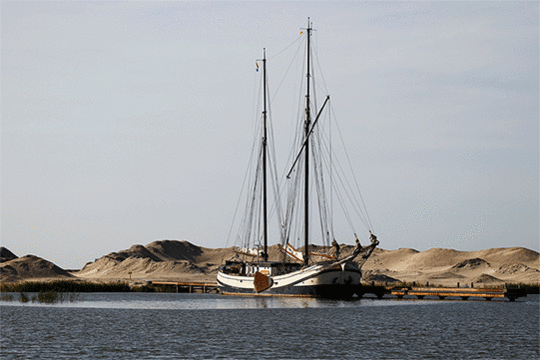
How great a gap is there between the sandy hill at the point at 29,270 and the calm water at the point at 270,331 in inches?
2411

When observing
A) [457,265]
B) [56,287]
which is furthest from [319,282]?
[457,265]

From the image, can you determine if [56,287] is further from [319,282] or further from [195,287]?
[319,282]

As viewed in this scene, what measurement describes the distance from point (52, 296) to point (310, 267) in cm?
2726

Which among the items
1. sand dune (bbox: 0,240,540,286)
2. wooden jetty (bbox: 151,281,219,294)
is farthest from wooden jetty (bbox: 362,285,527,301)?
sand dune (bbox: 0,240,540,286)

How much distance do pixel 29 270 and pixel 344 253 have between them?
7015cm

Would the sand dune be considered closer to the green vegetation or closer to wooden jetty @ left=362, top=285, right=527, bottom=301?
the green vegetation

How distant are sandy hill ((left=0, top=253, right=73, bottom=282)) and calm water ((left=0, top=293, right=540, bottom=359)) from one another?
61231 mm

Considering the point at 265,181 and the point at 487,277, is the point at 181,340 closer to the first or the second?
the point at 265,181

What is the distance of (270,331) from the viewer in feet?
161

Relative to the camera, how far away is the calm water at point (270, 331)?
39.2 m

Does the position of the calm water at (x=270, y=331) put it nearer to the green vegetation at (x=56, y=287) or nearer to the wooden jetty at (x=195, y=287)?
the green vegetation at (x=56, y=287)

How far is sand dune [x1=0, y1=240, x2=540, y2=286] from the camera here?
13300cm

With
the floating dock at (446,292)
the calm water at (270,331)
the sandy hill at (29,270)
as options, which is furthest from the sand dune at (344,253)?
the calm water at (270,331)

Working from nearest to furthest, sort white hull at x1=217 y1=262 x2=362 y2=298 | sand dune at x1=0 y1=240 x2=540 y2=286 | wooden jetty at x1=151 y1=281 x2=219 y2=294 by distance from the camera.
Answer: white hull at x1=217 y1=262 x2=362 y2=298 < wooden jetty at x1=151 y1=281 x2=219 y2=294 < sand dune at x1=0 y1=240 x2=540 y2=286
